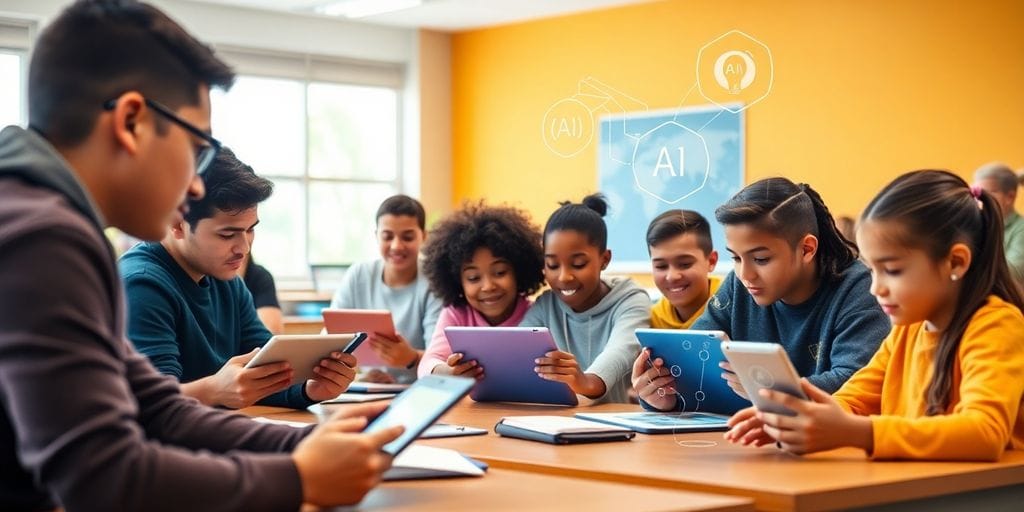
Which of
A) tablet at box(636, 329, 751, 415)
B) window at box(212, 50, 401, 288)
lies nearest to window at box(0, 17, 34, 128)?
window at box(212, 50, 401, 288)

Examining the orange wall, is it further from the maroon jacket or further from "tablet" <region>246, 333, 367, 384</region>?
the maroon jacket

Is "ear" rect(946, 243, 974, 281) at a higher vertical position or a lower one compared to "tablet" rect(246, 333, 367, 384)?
higher

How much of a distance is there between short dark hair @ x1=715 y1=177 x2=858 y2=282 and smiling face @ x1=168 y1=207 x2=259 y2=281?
3.46 ft

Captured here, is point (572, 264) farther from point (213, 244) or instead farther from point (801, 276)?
Result: point (213, 244)

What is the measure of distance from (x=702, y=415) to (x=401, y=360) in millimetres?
1410

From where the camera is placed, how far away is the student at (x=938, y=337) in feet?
5.77

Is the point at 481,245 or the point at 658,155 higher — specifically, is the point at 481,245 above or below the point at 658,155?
below

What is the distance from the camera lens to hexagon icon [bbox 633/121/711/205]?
2.64 metres

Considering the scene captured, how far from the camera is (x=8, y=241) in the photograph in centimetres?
111

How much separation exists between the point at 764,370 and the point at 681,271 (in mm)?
1341

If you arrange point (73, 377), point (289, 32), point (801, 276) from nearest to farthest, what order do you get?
point (73, 377) → point (801, 276) → point (289, 32)

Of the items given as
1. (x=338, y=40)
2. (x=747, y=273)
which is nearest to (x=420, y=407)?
(x=747, y=273)

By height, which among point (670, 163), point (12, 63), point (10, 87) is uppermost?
point (12, 63)

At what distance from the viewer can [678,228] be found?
314cm
